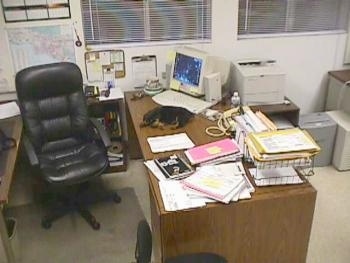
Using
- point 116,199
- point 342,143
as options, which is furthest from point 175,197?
point 342,143

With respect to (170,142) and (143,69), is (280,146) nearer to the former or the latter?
(170,142)

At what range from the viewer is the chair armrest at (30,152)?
2580 millimetres

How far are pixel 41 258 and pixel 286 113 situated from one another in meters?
2.16

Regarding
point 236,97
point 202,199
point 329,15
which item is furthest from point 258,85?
point 202,199

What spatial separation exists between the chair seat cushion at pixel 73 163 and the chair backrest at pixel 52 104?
0.09m

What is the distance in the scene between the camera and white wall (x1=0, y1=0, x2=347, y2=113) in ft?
11.2

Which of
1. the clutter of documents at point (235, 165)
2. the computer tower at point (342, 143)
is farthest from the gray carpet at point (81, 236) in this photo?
the computer tower at point (342, 143)

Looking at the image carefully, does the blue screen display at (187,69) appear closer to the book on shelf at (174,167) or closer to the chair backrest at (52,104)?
the chair backrest at (52,104)

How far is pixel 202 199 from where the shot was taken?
1925 mm

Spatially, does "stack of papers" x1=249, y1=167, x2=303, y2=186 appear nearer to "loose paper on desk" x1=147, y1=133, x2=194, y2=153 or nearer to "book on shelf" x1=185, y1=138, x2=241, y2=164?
"book on shelf" x1=185, y1=138, x2=241, y2=164

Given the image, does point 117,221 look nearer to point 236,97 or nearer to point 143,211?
point 143,211

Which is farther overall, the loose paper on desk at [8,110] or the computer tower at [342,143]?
the computer tower at [342,143]

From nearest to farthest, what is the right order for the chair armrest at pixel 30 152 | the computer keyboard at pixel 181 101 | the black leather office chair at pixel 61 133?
1. the chair armrest at pixel 30 152
2. the black leather office chair at pixel 61 133
3. the computer keyboard at pixel 181 101

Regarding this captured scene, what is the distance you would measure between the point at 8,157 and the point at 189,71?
4.95 ft
